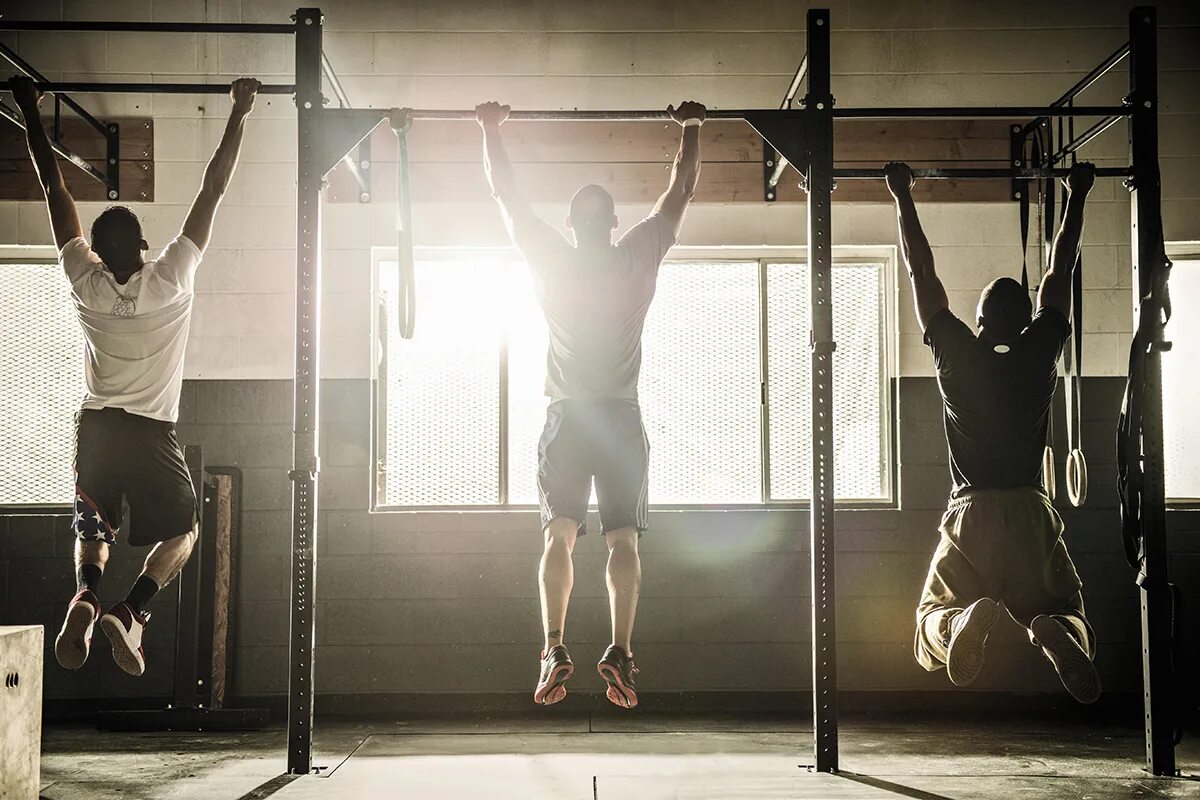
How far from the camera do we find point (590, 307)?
3.89 meters

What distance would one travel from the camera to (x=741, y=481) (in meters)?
5.75

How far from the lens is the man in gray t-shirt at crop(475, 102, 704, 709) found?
3.80 metres

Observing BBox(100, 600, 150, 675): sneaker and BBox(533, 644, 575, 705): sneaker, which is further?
BBox(100, 600, 150, 675): sneaker

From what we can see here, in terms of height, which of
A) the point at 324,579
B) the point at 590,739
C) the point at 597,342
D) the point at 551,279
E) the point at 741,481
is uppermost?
the point at 551,279

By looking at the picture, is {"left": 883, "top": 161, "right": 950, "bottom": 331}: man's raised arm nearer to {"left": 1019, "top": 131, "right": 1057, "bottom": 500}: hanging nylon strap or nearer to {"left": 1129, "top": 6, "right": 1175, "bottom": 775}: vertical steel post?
{"left": 1019, "top": 131, "right": 1057, "bottom": 500}: hanging nylon strap

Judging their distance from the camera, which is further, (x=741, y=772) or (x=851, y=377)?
(x=851, y=377)

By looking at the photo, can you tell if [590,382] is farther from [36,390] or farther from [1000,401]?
[36,390]

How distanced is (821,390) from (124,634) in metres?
2.91

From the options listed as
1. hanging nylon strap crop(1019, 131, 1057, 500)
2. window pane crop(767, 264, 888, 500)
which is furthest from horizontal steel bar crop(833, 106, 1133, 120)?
window pane crop(767, 264, 888, 500)

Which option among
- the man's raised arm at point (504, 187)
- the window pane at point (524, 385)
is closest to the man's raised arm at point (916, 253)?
the man's raised arm at point (504, 187)

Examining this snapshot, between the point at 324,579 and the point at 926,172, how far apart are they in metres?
3.81

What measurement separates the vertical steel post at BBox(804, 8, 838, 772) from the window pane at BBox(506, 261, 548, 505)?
1955 millimetres

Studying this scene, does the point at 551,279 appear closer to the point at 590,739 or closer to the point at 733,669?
the point at 590,739

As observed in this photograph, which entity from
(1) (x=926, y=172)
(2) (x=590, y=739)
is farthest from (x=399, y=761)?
(1) (x=926, y=172)
